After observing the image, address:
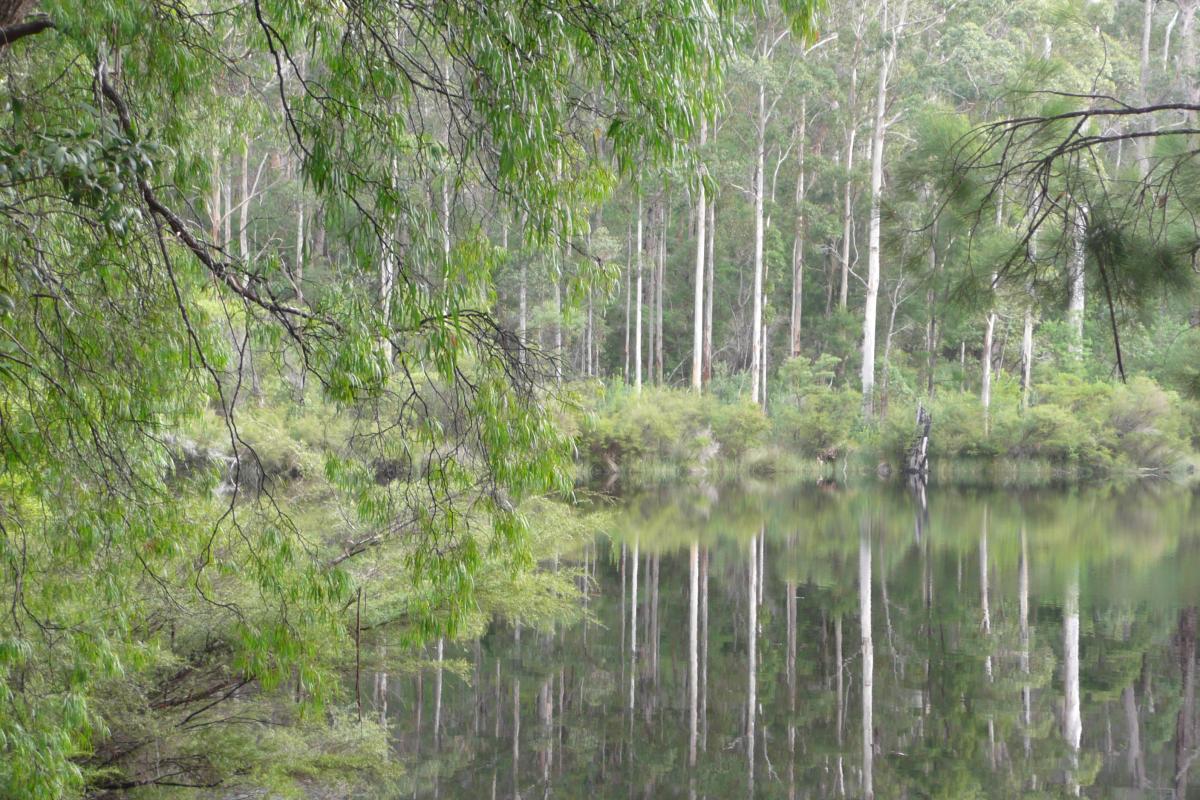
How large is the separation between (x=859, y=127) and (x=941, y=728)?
22.1 meters

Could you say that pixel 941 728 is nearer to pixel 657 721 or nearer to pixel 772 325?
pixel 657 721

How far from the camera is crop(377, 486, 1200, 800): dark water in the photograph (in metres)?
6.02

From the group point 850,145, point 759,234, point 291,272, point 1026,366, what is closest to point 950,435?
point 1026,366

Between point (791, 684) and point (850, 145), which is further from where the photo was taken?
point (850, 145)

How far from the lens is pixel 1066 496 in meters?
18.5

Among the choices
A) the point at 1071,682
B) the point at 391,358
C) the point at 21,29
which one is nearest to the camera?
the point at 21,29

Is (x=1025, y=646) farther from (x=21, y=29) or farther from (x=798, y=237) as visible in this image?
(x=798, y=237)

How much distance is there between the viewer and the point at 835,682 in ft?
25.2

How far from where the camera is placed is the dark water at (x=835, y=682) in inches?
237

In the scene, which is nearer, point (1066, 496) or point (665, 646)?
point (665, 646)

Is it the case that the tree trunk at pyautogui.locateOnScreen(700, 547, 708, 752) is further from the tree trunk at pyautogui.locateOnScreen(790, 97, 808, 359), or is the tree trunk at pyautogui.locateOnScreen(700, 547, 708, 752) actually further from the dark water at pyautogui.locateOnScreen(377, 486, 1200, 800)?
the tree trunk at pyautogui.locateOnScreen(790, 97, 808, 359)

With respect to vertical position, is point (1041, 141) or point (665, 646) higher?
point (1041, 141)

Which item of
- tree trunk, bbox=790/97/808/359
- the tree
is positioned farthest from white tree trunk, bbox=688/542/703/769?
tree trunk, bbox=790/97/808/359

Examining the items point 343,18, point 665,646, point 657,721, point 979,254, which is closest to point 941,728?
point 657,721
